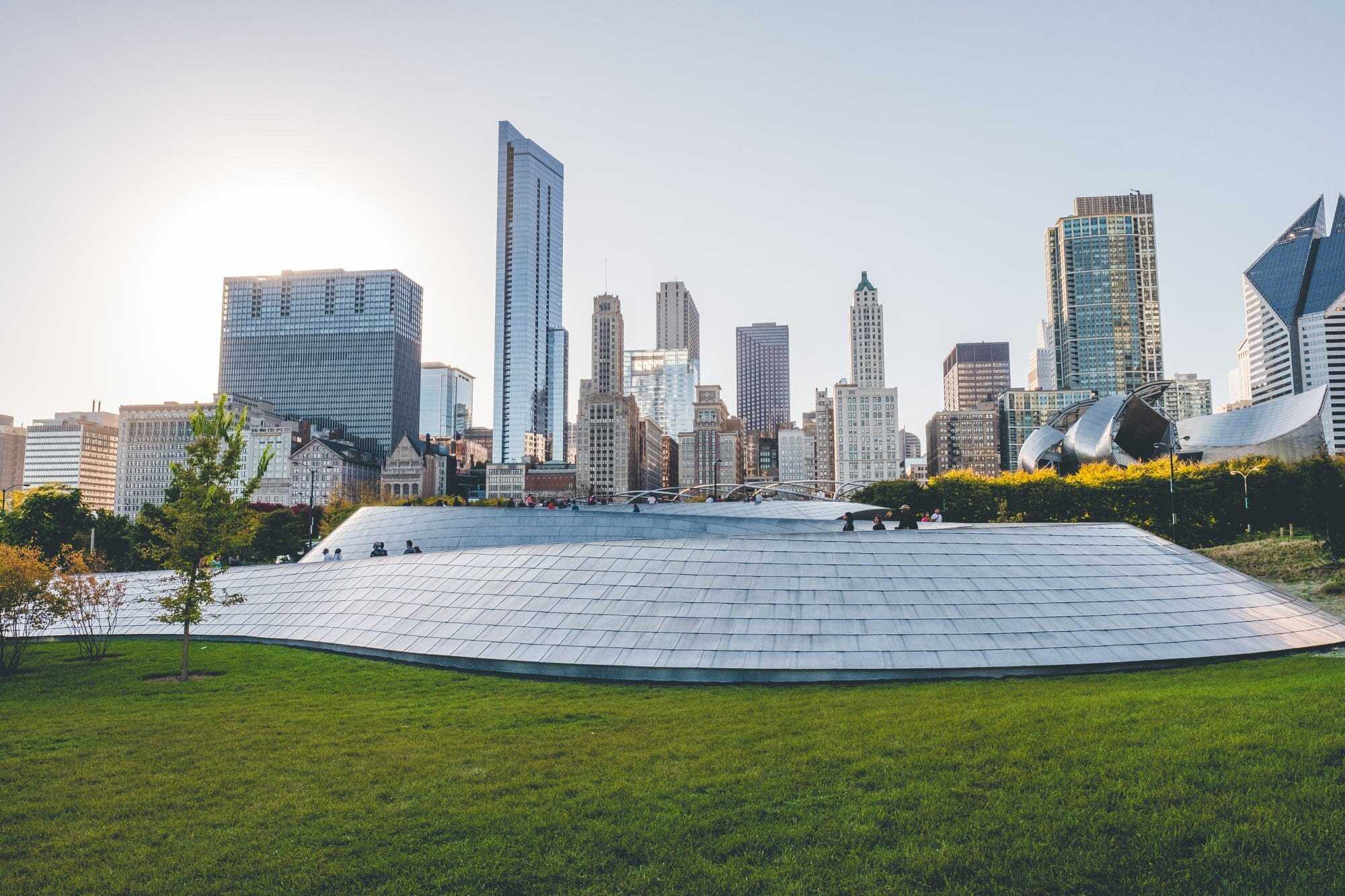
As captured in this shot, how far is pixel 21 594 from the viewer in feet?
67.7

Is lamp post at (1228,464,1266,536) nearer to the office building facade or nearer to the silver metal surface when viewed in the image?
the silver metal surface

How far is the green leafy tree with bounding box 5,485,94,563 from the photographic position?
59.1 m

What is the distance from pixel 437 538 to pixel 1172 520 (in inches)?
1784

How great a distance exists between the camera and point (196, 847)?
8.00 m

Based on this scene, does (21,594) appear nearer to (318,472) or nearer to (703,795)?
(703,795)

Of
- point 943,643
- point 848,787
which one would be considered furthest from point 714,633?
point 848,787

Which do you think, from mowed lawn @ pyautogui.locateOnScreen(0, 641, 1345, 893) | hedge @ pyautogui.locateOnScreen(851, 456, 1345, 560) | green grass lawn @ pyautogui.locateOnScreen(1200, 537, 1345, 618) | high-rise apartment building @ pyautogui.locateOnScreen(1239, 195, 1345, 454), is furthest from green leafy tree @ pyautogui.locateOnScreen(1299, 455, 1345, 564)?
high-rise apartment building @ pyautogui.locateOnScreen(1239, 195, 1345, 454)

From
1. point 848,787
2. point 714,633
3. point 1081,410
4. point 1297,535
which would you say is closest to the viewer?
point 848,787

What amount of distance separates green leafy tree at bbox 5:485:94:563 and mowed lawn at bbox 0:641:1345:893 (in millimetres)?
57490

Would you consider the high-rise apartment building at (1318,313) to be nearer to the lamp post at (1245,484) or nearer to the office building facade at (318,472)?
the lamp post at (1245,484)

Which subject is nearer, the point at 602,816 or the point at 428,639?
the point at 602,816

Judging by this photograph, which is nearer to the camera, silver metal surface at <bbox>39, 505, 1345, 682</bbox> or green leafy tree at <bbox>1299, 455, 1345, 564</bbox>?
silver metal surface at <bbox>39, 505, 1345, 682</bbox>

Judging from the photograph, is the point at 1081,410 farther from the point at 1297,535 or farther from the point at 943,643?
the point at 943,643

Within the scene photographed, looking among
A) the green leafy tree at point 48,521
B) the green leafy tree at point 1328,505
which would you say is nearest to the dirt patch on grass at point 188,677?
the green leafy tree at point 1328,505
